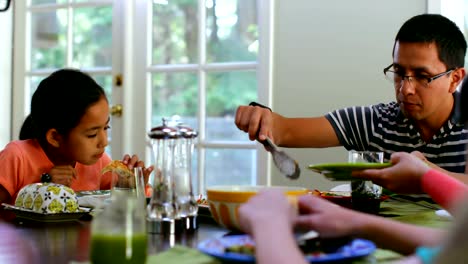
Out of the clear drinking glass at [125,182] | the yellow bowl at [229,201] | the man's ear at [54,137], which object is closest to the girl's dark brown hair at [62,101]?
the man's ear at [54,137]

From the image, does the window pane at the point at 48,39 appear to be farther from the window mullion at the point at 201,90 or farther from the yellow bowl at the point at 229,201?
the yellow bowl at the point at 229,201

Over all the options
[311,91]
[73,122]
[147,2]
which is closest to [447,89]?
[311,91]

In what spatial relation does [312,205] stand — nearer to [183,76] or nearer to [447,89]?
[447,89]

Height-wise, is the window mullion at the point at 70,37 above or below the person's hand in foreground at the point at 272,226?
above

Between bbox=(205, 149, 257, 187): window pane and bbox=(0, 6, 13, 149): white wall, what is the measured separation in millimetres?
1398

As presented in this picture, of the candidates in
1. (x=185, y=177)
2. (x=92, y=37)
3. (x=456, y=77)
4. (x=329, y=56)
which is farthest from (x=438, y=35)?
(x=92, y=37)

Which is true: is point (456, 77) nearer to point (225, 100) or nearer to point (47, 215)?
point (47, 215)

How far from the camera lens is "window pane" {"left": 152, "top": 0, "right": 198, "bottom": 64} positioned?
3465 mm

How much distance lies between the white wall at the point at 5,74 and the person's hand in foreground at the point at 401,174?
315 cm

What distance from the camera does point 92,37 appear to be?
12.4ft

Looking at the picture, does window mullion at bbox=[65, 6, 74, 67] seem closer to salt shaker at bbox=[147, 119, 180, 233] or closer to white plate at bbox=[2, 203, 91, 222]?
white plate at bbox=[2, 203, 91, 222]

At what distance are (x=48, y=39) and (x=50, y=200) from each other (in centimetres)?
285

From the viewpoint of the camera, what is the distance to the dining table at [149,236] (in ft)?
2.87

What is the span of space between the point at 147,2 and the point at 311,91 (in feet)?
3.76
